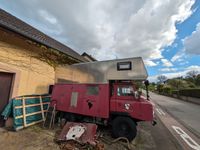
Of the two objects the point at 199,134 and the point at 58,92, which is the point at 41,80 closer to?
the point at 58,92

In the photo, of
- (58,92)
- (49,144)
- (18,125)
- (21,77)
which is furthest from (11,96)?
(49,144)

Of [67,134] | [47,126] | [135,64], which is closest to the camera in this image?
[67,134]

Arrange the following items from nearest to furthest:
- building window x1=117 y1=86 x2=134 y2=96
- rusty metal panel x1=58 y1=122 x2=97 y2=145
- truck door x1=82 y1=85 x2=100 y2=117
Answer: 1. rusty metal panel x1=58 y1=122 x2=97 y2=145
2. building window x1=117 y1=86 x2=134 y2=96
3. truck door x1=82 y1=85 x2=100 y2=117

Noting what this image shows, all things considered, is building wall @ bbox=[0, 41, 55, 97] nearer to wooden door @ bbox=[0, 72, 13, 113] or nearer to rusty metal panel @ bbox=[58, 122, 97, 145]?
wooden door @ bbox=[0, 72, 13, 113]

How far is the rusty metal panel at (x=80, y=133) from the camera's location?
4.22 m

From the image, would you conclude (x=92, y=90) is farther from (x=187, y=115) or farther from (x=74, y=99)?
(x=187, y=115)

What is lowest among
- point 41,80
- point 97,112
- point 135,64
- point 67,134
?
point 67,134

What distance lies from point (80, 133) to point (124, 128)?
1697 mm

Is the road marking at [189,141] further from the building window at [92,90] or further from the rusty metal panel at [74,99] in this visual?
the rusty metal panel at [74,99]

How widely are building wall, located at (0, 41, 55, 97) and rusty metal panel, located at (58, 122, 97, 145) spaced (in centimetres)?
309

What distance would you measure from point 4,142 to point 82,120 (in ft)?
9.79

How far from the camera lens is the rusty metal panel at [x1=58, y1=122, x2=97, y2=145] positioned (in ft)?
13.8

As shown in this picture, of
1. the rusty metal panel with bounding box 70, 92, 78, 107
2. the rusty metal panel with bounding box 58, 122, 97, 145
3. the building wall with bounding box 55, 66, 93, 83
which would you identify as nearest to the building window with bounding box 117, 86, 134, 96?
the building wall with bounding box 55, 66, 93, 83

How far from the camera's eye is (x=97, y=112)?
17.6ft
